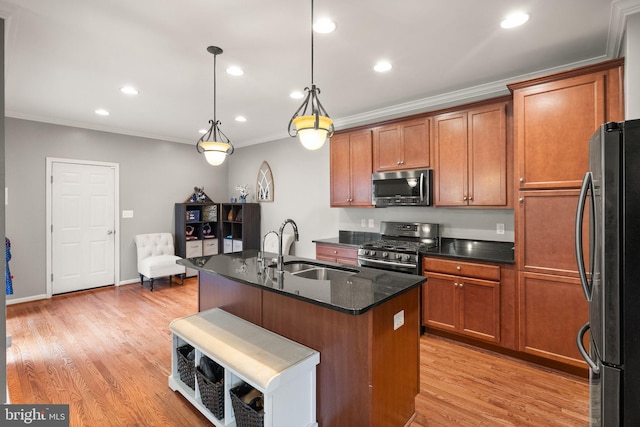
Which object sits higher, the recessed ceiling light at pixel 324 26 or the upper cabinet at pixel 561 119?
the recessed ceiling light at pixel 324 26

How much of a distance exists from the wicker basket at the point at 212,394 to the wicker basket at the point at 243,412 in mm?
111

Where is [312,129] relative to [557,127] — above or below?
below

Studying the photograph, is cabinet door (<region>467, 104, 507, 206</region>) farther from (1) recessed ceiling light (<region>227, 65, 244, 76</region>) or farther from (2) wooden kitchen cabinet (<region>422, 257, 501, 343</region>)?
(1) recessed ceiling light (<region>227, 65, 244, 76</region>)

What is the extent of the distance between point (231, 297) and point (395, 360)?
1350mm

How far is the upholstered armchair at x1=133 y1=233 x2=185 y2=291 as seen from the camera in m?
5.26

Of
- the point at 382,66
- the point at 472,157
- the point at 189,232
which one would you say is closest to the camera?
the point at 382,66

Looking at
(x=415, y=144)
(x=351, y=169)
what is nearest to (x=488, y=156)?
(x=415, y=144)

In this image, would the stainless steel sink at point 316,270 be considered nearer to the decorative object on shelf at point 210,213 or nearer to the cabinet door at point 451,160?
the cabinet door at point 451,160

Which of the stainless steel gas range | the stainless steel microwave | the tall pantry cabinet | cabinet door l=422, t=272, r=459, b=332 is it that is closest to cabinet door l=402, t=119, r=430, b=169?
the stainless steel microwave

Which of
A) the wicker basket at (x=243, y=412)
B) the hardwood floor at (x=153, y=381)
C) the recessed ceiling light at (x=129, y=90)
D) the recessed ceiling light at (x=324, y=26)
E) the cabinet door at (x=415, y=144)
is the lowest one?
the hardwood floor at (x=153, y=381)

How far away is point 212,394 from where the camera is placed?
2062 mm

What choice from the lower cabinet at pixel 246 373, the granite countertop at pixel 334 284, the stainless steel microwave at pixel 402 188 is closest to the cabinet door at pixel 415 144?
the stainless steel microwave at pixel 402 188

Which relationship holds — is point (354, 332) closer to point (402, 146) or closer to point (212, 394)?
point (212, 394)

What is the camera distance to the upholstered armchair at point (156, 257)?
17.3 ft
